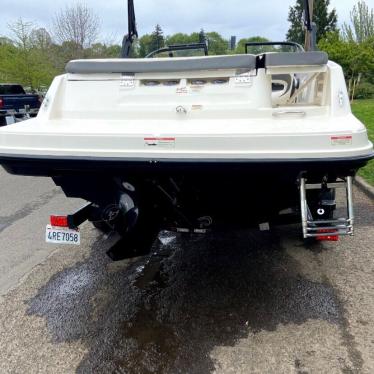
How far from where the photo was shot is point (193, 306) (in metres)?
3.32

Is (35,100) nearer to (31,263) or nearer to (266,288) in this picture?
(31,263)

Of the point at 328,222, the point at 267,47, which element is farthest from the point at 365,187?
the point at 328,222

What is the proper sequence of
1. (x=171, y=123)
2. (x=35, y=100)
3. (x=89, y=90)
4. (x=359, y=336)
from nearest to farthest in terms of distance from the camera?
(x=359, y=336) → (x=171, y=123) → (x=89, y=90) → (x=35, y=100)

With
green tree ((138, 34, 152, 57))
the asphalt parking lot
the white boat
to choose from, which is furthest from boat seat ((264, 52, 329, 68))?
green tree ((138, 34, 152, 57))

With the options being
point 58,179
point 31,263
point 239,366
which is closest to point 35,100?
point 31,263

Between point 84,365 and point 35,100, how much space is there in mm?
14162

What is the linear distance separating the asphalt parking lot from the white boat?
0.57 meters

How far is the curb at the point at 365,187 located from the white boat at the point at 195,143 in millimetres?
2853

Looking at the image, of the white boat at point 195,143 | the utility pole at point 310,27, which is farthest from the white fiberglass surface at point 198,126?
the utility pole at point 310,27

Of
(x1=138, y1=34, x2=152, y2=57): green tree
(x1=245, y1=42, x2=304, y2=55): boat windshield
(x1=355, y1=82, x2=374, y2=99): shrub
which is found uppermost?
(x1=138, y1=34, x2=152, y2=57): green tree

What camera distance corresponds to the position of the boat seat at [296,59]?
306cm

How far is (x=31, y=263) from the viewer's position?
4195 mm

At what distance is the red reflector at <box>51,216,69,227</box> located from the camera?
320 centimetres

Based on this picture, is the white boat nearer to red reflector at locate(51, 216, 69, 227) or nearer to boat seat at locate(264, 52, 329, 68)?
boat seat at locate(264, 52, 329, 68)
